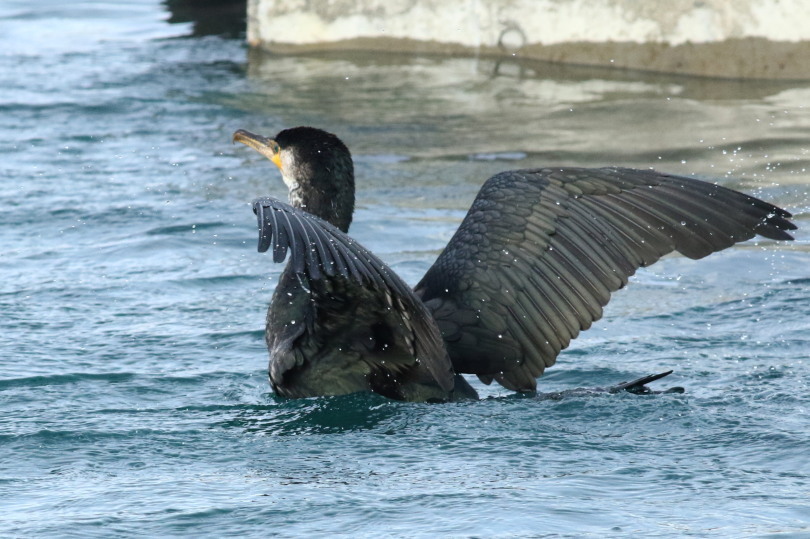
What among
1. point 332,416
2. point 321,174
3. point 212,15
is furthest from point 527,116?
Answer: point 212,15

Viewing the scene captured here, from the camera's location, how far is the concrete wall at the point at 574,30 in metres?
11.0

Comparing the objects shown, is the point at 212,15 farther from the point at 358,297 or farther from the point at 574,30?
the point at 358,297

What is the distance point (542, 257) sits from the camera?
17.4 feet

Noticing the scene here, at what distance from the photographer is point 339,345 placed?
5.18 m

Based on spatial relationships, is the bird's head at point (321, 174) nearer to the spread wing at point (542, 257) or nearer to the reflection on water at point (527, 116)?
the spread wing at point (542, 257)

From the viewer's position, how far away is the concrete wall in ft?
36.2

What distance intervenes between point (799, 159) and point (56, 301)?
16.8ft

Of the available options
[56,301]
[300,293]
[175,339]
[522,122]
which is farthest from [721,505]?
[522,122]

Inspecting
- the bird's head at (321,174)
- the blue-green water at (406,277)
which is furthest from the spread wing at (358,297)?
the bird's head at (321,174)

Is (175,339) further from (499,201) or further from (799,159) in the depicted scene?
(799,159)

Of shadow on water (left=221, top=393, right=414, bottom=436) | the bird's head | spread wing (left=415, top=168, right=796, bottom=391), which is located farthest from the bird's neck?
shadow on water (left=221, top=393, right=414, bottom=436)

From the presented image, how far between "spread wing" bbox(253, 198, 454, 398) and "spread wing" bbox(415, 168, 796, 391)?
253 millimetres

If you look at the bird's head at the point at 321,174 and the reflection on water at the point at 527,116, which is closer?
the bird's head at the point at 321,174

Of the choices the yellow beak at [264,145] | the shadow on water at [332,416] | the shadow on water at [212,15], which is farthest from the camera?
the shadow on water at [212,15]
